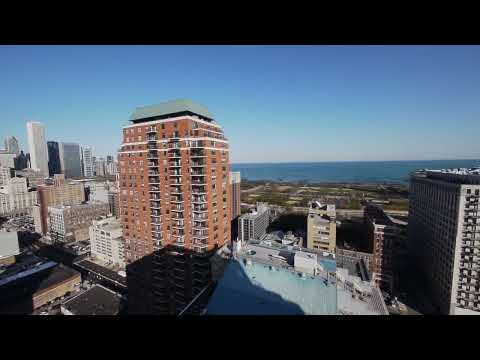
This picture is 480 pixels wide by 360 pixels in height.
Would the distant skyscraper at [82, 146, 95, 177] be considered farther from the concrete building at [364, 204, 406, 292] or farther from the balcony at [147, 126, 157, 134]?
the concrete building at [364, 204, 406, 292]

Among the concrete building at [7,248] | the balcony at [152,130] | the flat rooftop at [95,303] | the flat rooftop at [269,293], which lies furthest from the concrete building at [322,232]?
the concrete building at [7,248]

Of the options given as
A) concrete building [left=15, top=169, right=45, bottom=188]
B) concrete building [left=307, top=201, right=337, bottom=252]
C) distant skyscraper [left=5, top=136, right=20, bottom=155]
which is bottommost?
concrete building [left=307, top=201, right=337, bottom=252]

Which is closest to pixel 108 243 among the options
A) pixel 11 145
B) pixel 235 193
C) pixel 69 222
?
pixel 69 222

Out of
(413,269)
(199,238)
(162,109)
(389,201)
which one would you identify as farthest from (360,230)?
(162,109)

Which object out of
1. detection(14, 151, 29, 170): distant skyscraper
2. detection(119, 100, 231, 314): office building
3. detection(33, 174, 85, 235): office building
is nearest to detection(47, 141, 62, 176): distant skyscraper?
detection(14, 151, 29, 170): distant skyscraper

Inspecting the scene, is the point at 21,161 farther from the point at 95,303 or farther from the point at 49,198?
the point at 95,303
